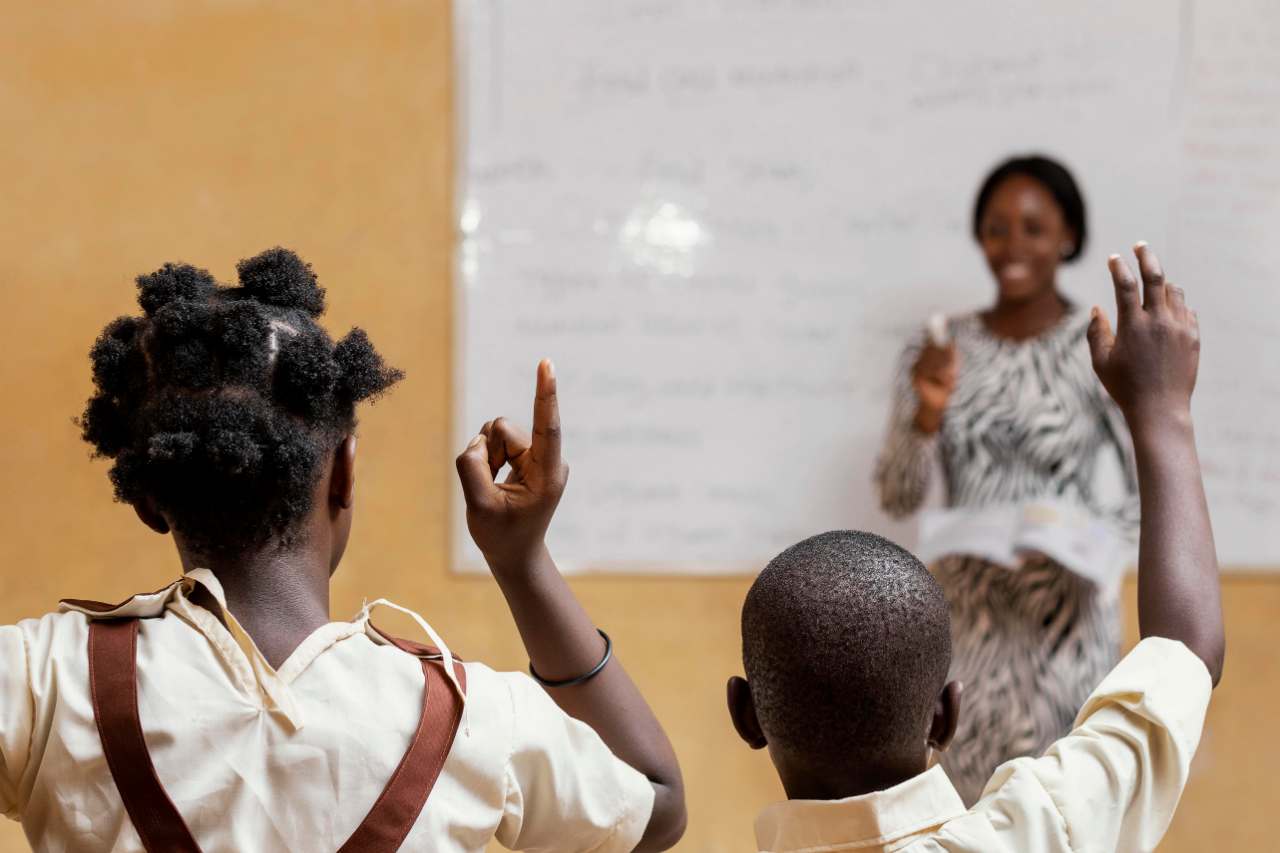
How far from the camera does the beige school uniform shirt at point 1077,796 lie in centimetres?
98

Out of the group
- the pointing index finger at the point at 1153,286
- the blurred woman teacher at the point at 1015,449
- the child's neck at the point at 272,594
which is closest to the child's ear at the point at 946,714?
the pointing index finger at the point at 1153,286

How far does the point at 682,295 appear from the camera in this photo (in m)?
3.25

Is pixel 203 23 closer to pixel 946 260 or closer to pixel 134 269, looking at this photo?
pixel 134 269

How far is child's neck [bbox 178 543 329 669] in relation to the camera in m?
1.06

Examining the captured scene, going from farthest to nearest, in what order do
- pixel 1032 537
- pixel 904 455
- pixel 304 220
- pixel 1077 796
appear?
1. pixel 304 220
2. pixel 904 455
3. pixel 1032 537
4. pixel 1077 796

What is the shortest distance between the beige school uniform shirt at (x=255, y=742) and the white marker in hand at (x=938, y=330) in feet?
7.32

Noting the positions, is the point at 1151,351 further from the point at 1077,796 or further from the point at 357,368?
the point at 357,368

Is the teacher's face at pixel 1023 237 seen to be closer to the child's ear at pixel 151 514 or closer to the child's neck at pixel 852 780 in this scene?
the child's neck at pixel 852 780

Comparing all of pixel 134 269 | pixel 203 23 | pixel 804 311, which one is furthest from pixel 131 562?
pixel 804 311

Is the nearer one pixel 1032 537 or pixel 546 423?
pixel 546 423

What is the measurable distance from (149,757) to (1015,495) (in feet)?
7.52

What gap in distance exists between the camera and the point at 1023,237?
3176mm

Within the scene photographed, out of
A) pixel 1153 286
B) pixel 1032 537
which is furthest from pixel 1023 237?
pixel 1153 286

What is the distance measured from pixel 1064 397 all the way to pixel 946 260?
0.44 meters
